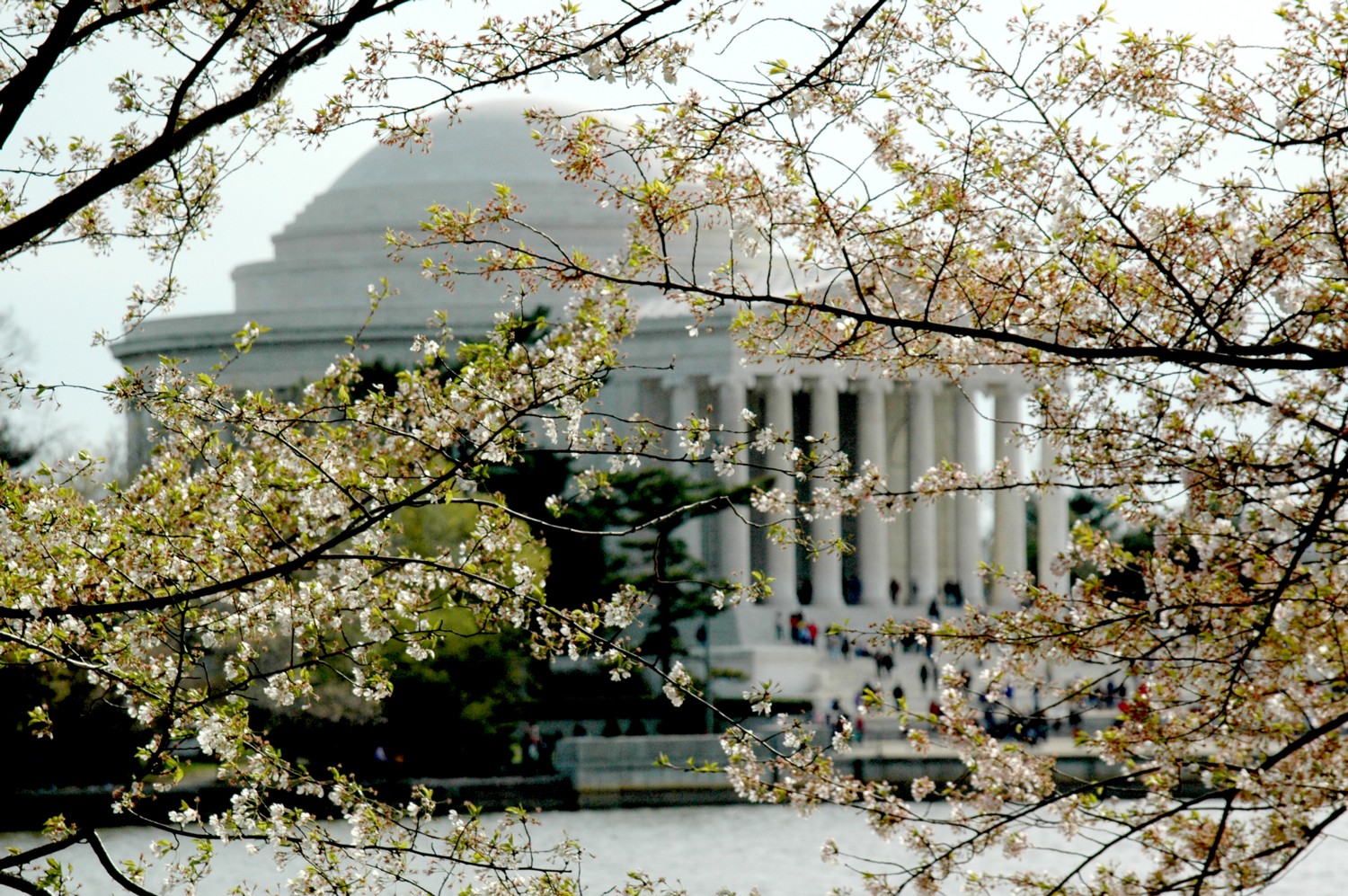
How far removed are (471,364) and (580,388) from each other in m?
0.90

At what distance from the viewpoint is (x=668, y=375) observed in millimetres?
100188

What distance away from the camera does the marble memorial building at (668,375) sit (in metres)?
99.0

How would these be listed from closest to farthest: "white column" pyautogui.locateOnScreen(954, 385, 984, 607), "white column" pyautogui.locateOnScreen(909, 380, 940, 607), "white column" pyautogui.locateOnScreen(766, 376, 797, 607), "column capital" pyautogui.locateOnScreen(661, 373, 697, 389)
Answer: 1. "white column" pyautogui.locateOnScreen(766, 376, 797, 607)
2. "column capital" pyautogui.locateOnScreen(661, 373, 697, 389)
3. "white column" pyautogui.locateOnScreen(909, 380, 940, 607)
4. "white column" pyautogui.locateOnScreen(954, 385, 984, 607)

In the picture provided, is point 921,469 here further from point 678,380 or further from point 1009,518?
point 678,380

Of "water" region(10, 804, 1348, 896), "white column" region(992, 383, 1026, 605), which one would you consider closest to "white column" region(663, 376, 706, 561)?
"white column" region(992, 383, 1026, 605)

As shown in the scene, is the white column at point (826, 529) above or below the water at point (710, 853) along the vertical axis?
above

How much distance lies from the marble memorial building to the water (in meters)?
32.6

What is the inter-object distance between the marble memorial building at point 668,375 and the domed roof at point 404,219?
0.12 metres

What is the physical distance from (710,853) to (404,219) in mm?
67746

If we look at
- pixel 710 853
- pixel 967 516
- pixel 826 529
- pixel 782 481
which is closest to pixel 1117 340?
pixel 710 853

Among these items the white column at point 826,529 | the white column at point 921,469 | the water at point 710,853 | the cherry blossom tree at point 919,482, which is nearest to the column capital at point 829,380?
the white column at point 826,529

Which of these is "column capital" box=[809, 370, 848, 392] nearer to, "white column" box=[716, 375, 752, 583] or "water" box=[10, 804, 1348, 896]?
"white column" box=[716, 375, 752, 583]

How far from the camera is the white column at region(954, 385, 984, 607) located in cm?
10638

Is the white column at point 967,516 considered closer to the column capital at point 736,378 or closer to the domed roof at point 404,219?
the column capital at point 736,378
